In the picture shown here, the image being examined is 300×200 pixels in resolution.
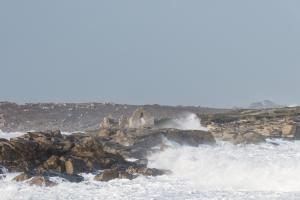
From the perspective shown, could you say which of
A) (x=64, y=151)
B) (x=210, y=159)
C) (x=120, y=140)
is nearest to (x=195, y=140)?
(x=120, y=140)

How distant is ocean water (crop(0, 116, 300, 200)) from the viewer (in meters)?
19.5

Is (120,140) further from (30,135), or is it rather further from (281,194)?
(281,194)

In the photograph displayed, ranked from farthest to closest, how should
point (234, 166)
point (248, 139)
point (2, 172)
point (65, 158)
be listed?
1. point (248, 139)
2. point (234, 166)
3. point (65, 158)
4. point (2, 172)

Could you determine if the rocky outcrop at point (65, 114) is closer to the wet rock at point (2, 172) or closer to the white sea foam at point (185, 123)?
the white sea foam at point (185, 123)

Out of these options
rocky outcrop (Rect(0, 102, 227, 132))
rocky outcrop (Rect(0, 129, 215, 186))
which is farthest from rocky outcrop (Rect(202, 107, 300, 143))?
rocky outcrop (Rect(0, 102, 227, 132))

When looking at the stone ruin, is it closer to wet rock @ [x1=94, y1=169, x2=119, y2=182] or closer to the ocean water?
the ocean water

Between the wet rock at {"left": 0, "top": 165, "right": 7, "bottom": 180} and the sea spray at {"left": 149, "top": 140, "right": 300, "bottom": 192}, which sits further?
the wet rock at {"left": 0, "top": 165, "right": 7, "bottom": 180}

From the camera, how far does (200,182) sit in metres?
22.4

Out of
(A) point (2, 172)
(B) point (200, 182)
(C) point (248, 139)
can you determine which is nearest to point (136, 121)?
(C) point (248, 139)

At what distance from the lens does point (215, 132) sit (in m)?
38.5

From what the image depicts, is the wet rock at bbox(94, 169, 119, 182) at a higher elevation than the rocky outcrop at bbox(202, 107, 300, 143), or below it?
below

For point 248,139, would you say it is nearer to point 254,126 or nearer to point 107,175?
point 254,126

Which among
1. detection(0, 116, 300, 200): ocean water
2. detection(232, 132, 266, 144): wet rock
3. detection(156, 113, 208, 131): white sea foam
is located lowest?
detection(0, 116, 300, 200): ocean water

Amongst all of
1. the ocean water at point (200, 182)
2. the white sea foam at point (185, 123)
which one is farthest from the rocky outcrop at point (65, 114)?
the ocean water at point (200, 182)
